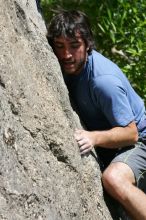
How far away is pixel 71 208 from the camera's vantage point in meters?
3.66

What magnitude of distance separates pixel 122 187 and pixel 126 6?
103 inches

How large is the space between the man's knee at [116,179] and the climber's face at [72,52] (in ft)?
2.37

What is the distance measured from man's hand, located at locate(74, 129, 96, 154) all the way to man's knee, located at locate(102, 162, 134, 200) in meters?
0.23

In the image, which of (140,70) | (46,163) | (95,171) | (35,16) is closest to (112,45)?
(140,70)

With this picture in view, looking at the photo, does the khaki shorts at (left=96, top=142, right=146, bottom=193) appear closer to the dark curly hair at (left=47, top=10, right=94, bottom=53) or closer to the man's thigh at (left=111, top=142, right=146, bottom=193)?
the man's thigh at (left=111, top=142, right=146, bottom=193)

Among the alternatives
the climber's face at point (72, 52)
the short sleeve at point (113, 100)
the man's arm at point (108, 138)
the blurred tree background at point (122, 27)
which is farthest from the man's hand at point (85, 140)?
the blurred tree background at point (122, 27)

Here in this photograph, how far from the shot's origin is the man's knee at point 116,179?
4047 mm

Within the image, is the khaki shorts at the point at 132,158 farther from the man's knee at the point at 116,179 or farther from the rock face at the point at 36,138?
the rock face at the point at 36,138

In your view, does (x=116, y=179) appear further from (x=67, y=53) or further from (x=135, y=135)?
(x=67, y=53)

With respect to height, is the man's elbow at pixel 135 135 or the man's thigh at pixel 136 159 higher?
the man's elbow at pixel 135 135

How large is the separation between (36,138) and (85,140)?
494 mm

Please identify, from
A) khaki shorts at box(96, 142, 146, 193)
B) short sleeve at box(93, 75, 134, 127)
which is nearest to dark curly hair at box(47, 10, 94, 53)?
short sleeve at box(93, 75, 134, 127)

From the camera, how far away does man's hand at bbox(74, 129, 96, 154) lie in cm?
398

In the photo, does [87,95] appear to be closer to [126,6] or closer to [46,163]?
[46,163]
